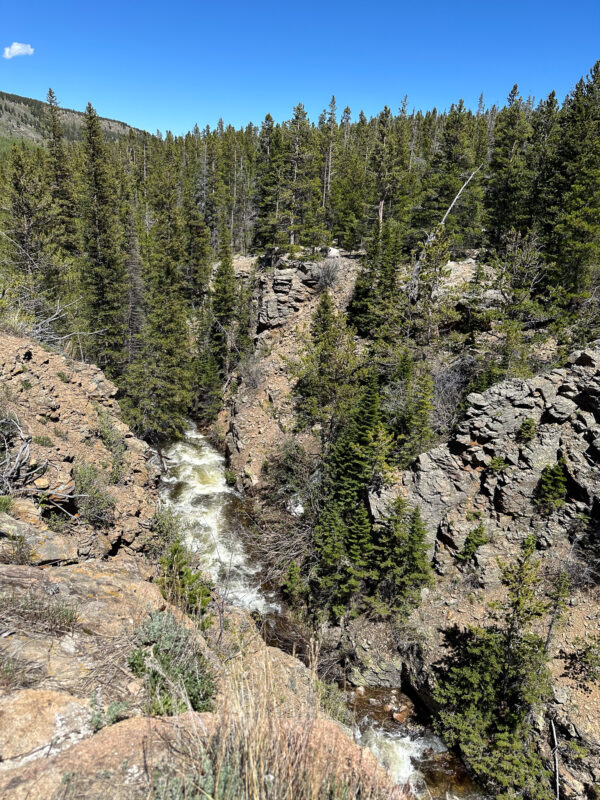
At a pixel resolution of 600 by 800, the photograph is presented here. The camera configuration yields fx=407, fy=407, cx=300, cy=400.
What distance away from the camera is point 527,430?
1454 cm

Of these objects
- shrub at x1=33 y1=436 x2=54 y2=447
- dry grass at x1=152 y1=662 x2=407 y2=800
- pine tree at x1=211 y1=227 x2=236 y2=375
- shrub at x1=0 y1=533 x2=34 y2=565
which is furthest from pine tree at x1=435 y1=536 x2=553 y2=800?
pine tree at x1=211 y1=227 x2=236 y2=375

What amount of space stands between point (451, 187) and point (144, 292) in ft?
79.3

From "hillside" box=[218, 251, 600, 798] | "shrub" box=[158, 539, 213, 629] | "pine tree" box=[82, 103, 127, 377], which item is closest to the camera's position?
"shrub" box=[158, 539, 213, 629]

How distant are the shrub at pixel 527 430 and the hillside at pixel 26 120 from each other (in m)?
157

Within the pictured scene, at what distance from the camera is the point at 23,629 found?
475 cm

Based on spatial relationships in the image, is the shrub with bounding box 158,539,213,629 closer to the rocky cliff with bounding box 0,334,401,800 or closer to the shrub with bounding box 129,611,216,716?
the rocky cliff with bounding box 0,334,401,800

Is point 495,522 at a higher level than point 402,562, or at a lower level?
higher

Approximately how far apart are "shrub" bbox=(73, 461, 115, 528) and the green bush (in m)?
1.87

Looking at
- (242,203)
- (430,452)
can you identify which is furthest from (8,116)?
(430,452)

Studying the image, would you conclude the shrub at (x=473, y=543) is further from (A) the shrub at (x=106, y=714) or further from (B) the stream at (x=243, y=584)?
(A) the shrub at (x=106, y=714)

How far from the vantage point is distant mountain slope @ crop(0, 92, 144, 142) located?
465ft

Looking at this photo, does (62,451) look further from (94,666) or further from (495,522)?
(495,522)

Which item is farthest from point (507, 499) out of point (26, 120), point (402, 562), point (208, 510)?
point (26, 120)

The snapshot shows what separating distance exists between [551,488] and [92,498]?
1391cm
